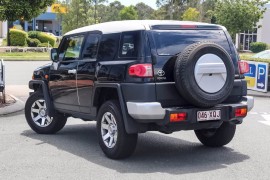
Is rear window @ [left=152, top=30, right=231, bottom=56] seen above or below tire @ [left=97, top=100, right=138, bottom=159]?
above

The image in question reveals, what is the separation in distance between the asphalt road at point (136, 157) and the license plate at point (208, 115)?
0.62 meters

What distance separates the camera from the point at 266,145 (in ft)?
26.3

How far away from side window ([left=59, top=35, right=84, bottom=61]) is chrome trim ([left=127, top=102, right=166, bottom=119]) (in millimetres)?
1990

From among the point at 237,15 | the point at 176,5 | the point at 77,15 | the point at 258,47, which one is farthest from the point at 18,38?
the point at 176,5

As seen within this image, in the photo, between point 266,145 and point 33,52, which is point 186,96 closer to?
point 266,145

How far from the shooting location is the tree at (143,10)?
13370 centimetres

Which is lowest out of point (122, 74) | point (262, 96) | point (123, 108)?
point (262, 96)

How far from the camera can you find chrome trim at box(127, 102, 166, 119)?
20.6 ft

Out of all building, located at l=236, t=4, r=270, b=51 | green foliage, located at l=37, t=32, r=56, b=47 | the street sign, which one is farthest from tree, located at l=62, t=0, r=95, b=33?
the street sign

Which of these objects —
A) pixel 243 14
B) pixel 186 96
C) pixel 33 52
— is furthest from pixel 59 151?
pixel 243 14

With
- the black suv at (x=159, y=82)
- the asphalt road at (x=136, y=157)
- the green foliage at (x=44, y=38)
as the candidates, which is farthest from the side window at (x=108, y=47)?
the green foliage at (x=44, y=38)

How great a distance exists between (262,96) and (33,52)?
28.9 m

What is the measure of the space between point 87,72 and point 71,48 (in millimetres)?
975

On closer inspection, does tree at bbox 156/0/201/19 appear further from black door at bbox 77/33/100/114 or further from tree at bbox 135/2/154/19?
black door at bbox 77/33/100/114
